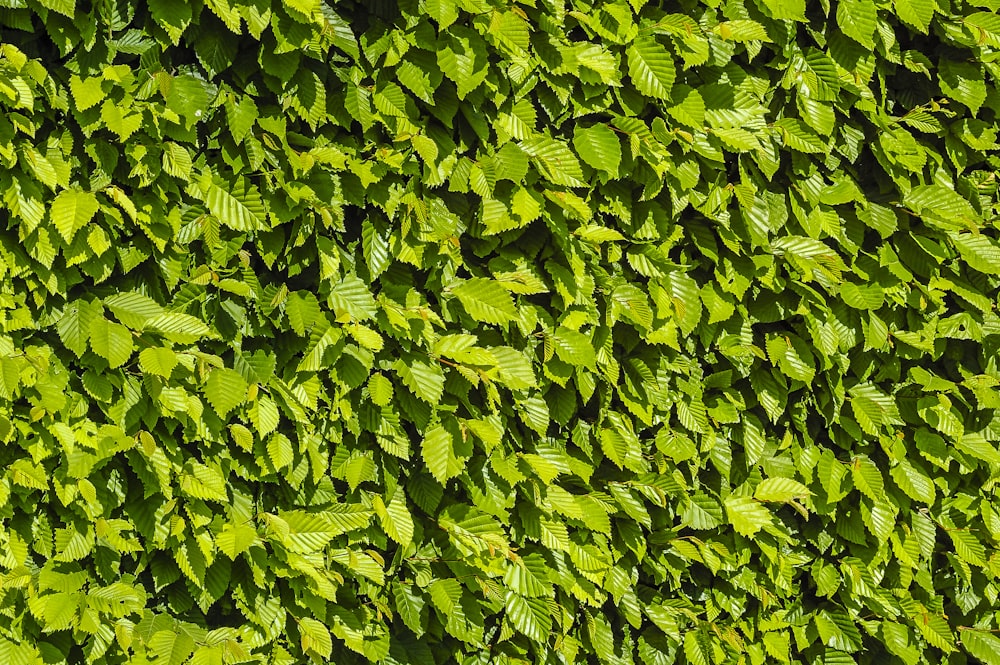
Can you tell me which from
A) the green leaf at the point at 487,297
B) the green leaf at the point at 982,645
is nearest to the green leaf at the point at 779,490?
the green leaf at the point at 982,645

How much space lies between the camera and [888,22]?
3127 millimetres

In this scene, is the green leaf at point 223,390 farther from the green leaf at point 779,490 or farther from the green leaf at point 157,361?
the green leaf at point 779,490

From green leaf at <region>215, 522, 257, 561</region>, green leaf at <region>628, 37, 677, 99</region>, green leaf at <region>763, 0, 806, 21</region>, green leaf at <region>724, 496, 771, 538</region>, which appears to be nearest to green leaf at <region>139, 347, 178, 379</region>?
green leaf at <region>215, 522, 257, 561</region>

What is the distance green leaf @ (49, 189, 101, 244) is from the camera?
2270 mm

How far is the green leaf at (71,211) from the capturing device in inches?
89.4

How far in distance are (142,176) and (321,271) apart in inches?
19.8

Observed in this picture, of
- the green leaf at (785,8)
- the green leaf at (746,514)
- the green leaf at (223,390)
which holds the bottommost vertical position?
the green leaf at (746,514)

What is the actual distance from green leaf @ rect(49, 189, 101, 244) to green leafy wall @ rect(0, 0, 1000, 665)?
1 cm

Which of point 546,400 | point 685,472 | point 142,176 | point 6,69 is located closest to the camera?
point 6,69

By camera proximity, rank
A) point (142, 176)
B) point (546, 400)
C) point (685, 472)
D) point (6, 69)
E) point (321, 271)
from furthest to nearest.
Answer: point (685, 472) → point (546, 400) → point (321, 271) → point (142, 176) → point (6, 69)

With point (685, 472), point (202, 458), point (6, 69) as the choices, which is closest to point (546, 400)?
point (685, 472)

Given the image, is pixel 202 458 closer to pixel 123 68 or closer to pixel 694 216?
pixel 123 68

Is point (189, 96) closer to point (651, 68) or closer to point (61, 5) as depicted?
point (61, 5)

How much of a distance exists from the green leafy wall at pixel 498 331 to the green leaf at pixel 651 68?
0.01 m
